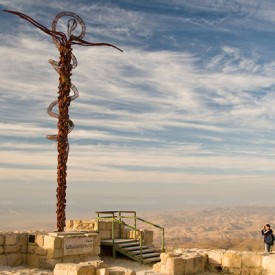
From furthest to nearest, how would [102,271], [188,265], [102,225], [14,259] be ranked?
[102,225]
[14,259]
[188,265]
[102,271]

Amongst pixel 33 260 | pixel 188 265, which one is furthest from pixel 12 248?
pixel 188 265

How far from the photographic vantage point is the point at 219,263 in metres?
13.9

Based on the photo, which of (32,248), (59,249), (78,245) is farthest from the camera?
(78,245)

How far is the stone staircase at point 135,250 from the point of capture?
1576 centimetres

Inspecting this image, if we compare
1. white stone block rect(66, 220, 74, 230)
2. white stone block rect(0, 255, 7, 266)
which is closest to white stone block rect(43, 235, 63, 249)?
white stone block rect(0, 255, 7, 266)

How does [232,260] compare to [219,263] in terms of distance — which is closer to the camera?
[232,260]

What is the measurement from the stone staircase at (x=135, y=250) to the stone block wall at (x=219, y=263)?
89.0 inches

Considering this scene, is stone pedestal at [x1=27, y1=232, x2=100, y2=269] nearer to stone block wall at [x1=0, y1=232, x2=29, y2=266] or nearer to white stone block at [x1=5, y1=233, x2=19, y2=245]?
stone block wall at [x1=0, y1=232, x2=29, y2=266]

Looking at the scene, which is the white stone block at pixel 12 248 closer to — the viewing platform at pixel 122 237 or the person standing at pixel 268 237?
the viewing platform at pixel 122 237

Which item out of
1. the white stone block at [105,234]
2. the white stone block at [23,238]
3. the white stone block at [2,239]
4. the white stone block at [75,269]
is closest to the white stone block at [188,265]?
the white stone block at [75,269]

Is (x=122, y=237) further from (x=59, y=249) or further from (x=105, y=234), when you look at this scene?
(x=59, y=249)

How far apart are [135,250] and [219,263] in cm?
392

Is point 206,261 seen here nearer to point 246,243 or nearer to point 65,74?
point 65,74

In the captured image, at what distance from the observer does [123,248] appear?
53.7 feet
